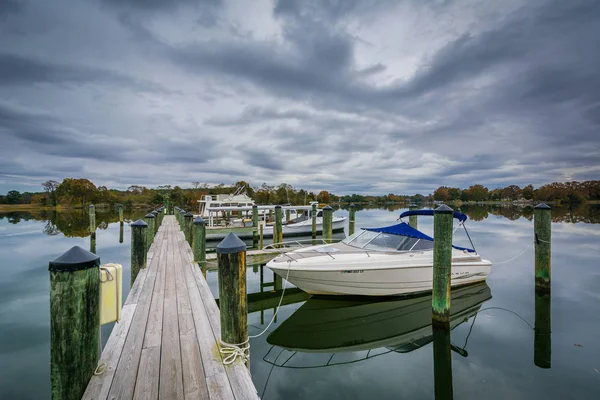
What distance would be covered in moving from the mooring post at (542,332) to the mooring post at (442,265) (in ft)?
5.59

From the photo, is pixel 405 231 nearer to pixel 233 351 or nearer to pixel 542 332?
pixel 542 332

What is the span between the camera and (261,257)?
36.9 ft

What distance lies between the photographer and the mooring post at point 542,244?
815cm

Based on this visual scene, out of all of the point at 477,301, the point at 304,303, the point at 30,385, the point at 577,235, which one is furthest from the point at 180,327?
the point at 577,235

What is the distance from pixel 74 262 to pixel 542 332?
29.7 ft

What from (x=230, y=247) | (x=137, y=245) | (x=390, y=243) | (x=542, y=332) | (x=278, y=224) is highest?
(x=230, y=247)

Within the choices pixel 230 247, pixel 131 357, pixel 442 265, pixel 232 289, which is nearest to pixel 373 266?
pixel 442 265

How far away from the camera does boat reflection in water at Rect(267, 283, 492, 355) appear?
630 cm

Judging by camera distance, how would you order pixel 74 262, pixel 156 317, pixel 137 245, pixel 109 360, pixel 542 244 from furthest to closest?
pixel 542 244
pixel 137 245
pixel 156 317
pixel 109 360
pixel 74 262

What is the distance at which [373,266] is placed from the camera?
771 centimetres

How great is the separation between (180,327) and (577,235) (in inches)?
1126

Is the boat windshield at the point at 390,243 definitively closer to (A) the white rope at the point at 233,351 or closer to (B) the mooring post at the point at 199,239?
(B) the mooring post at the point at 199,239

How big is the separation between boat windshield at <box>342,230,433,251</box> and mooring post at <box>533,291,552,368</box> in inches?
118

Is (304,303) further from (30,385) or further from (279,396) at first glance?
(30,385)
